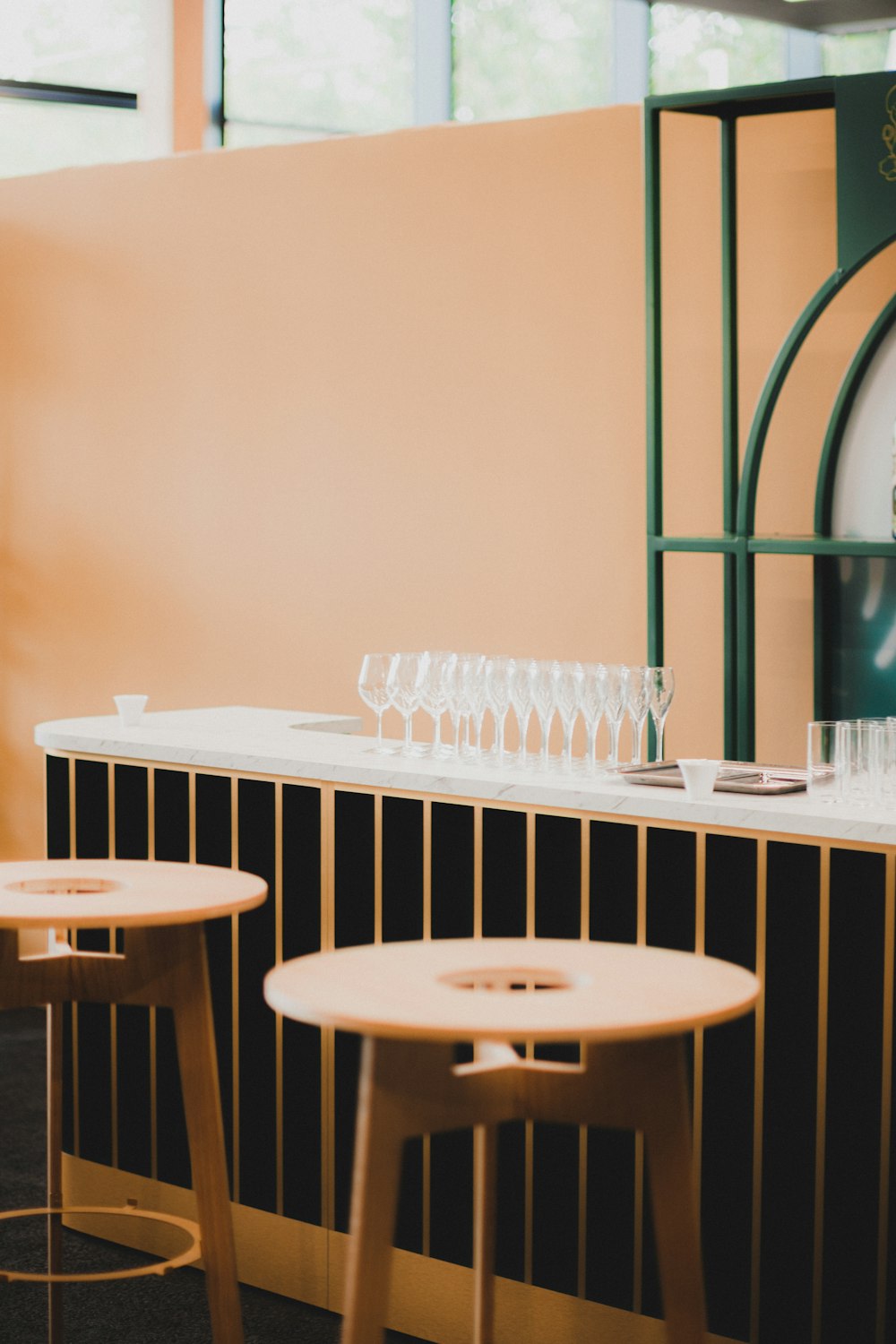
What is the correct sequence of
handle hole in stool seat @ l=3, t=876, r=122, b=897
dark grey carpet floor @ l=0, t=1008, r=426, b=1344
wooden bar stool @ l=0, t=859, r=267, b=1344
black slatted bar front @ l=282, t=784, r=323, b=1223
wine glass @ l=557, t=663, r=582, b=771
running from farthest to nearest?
black slatted bar front @ l=282, t=784, r=323, b=1223 → dark grey carpet floor @ l=0, t=1008, r=426, b=1344 → wine glass @ l=557, t=663, r=582, b=771 → handle hole in stool seat @ l=3, t=876, r=122, b=897 → wooden bar stool @ l=0, t=859, r=267, b=1344

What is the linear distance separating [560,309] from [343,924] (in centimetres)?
215

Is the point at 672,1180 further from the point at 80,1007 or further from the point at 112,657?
the point at 112,657

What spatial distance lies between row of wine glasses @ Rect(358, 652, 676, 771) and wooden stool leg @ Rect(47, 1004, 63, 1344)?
2.63 ft

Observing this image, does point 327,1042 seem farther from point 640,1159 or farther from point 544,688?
point 544,688

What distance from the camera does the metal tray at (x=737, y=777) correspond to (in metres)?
2.51

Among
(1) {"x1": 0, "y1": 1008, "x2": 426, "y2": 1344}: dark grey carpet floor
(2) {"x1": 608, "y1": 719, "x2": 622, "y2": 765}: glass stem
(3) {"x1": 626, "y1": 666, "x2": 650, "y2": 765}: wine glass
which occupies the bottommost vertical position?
(1) {"x1": 0, "y1": 1008, "x2": 426, "y2": 1344}: dark grey carpet floor

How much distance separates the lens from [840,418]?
3.83 metres

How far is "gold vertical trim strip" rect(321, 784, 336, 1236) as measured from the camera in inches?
114

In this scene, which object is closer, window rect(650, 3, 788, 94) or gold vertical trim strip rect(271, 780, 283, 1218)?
gold vertical trim strip rect(271, 780, 283, 1218)

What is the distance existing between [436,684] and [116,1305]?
1297 millimetres

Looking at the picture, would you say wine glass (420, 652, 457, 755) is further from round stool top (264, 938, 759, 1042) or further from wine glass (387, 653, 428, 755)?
round stool top (264, 938, 759, 1042)

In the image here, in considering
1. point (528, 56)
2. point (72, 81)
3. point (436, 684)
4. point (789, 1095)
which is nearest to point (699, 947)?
point (789, 1095)

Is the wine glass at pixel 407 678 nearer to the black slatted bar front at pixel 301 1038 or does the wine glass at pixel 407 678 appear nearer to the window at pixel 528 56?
the black slatted bar front at pixel 301 1038

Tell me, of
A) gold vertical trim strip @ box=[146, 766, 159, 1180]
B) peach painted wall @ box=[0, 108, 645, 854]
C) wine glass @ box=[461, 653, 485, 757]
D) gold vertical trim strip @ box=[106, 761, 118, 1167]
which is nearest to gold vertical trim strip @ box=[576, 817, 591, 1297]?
wine glass @ box=[461, 653, 485, 757]
